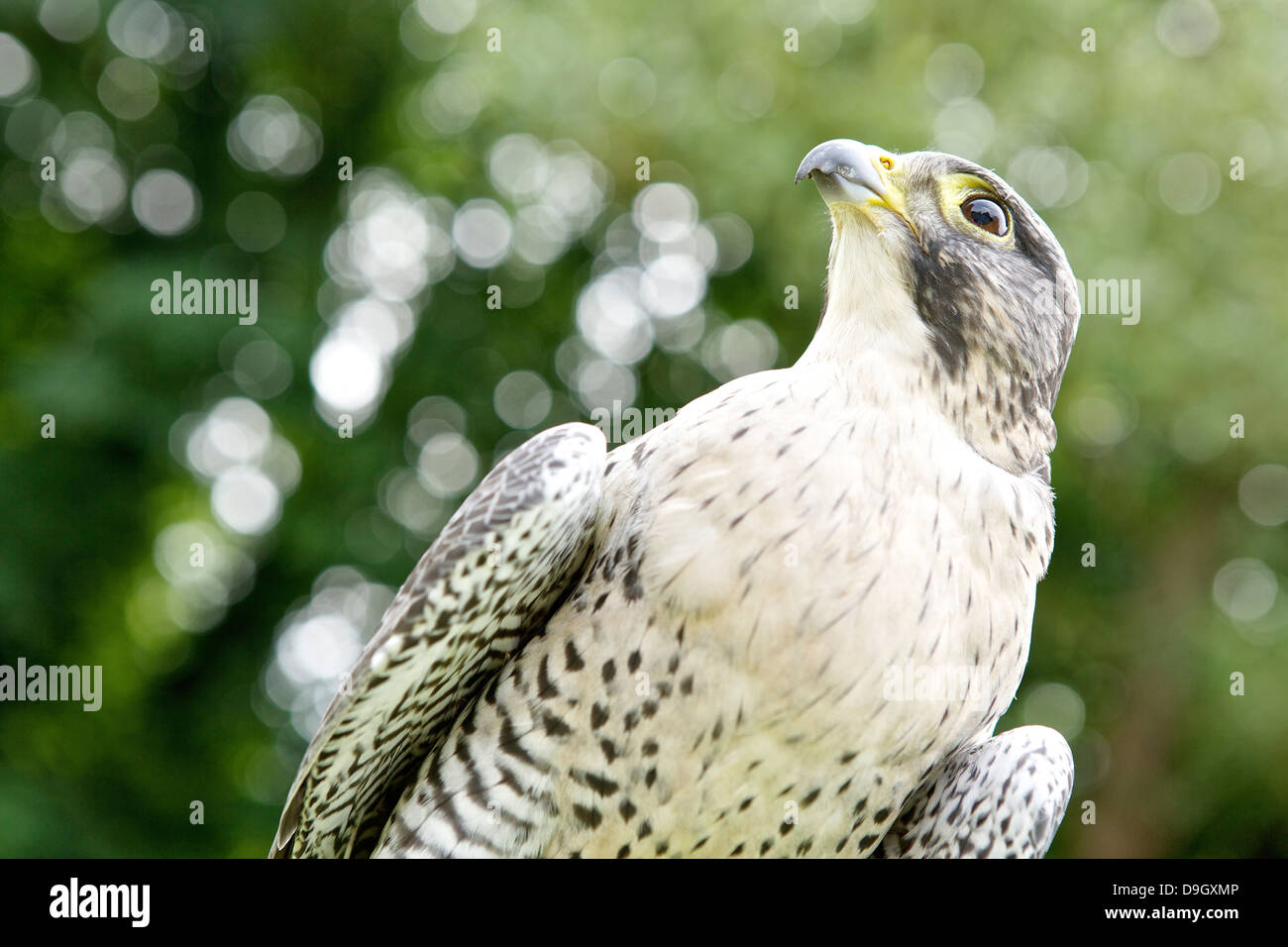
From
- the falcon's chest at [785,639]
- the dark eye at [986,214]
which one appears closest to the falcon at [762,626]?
the falcon's chest at [785,639]

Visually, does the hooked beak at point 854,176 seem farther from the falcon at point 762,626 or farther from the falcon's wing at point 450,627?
the falcon's wing at point 450,627

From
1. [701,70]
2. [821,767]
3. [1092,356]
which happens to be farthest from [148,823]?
[821,767]

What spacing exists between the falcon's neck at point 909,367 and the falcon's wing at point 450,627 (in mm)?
643

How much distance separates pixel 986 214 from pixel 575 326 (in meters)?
6.38

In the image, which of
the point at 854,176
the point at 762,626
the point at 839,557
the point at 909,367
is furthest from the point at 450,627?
the point at 854,176

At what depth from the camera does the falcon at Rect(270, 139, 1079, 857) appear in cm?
267

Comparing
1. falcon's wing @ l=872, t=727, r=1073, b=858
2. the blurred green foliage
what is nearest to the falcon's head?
falcon's wing @ l=872, t=727, r=1073, b=858

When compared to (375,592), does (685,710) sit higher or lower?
higher

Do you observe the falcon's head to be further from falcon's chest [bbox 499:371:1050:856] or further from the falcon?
falcon's chest [bbox 499:371:1050:856]

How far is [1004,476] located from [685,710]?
36.4 inches

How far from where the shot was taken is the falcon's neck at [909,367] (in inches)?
117

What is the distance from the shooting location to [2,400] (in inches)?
364

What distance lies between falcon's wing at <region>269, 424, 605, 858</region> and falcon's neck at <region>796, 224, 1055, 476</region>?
0.64 metres

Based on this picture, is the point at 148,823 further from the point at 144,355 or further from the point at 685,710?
the point at 685,710
